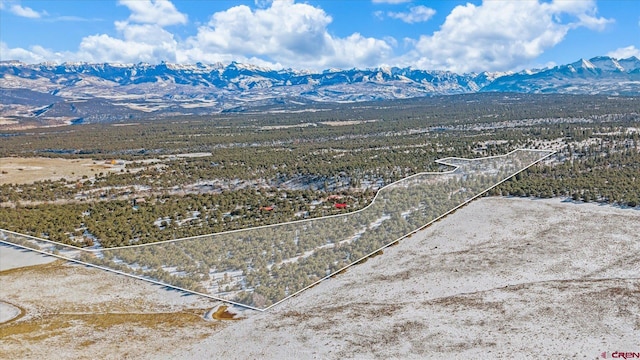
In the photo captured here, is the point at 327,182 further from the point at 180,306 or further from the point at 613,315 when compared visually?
the point at 613,315

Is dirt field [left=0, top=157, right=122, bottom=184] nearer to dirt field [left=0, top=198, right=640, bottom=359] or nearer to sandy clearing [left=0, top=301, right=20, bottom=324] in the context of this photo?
dirt field [left=0, top=198, right=640, bottom=359]

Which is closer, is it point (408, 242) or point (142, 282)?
point (142, 282)

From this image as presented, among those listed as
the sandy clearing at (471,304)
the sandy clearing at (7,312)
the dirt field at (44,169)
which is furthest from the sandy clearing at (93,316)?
the dirt field at (44,169)

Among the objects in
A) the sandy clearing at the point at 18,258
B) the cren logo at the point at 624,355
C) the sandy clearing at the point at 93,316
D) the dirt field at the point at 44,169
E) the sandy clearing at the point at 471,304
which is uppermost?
the dirt field at the point at 44,169

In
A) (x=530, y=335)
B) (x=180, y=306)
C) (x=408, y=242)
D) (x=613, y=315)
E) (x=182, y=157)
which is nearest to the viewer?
(x=530, y=335)

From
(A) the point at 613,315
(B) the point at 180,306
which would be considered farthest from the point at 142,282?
(A) the point at 613,315

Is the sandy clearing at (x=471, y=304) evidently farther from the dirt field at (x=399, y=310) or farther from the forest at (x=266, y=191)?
the forest at (x=266, y=191)

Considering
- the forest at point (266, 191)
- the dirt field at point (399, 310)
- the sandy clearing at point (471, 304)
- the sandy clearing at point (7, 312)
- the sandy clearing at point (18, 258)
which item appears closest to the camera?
the sandy clearing at point (471, 304)
